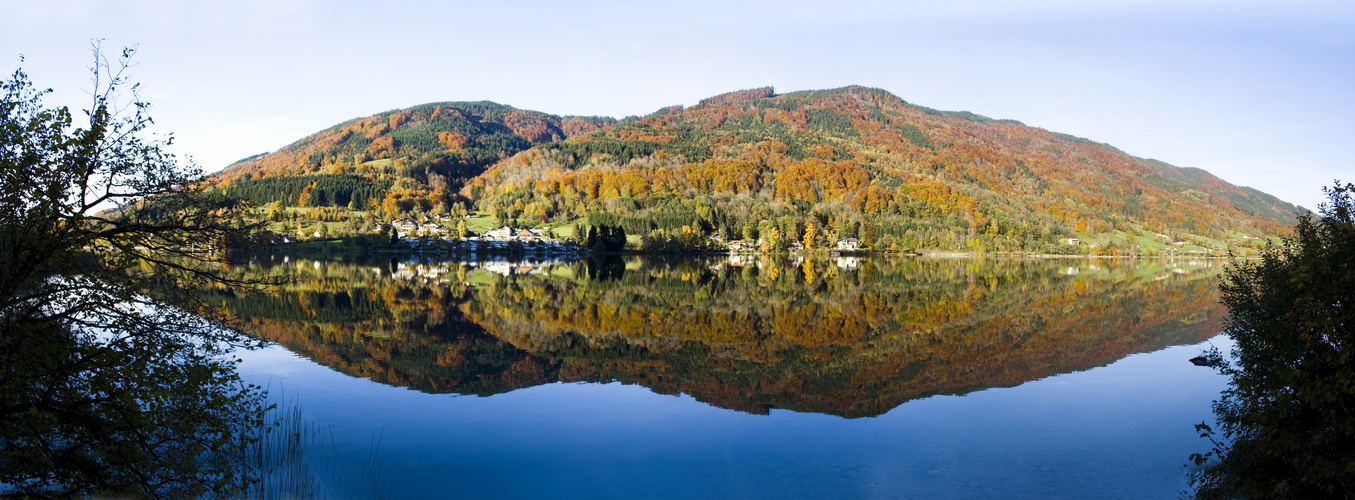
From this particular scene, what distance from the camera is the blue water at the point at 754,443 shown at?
9.82m

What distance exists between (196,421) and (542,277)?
42787mm

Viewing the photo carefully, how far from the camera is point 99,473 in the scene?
7891mm

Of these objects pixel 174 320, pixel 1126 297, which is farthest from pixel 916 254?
pixel 174 320

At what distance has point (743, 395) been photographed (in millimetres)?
15180

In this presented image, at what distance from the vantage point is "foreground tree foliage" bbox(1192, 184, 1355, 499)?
8.01 meters

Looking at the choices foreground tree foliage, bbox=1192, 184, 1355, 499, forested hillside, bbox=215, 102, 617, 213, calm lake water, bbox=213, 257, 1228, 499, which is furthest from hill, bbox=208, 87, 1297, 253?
foreground tree foliage, bbox=1192, 184, 1355, 499

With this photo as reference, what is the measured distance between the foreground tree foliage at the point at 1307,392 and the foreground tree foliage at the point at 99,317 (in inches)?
484

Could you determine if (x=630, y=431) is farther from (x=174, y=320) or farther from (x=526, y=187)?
(x=526, y=187)

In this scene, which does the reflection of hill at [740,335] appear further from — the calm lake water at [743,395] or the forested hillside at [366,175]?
the forested hillside at [366,175]

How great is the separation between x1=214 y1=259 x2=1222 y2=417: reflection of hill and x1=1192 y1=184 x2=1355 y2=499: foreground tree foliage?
18.9 ft

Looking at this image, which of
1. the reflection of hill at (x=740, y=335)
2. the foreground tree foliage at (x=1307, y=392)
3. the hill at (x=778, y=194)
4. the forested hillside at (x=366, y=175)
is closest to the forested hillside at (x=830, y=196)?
the hill at (x=778, y=194)

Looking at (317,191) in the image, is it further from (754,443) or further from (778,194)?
(754,443)

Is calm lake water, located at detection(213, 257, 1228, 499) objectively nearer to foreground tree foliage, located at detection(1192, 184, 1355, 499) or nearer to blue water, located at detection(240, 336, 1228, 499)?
blue water, located at detection(240, 336, 1228, 499)

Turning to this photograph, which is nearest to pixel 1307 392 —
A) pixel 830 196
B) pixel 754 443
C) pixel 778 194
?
pixel 754 443
